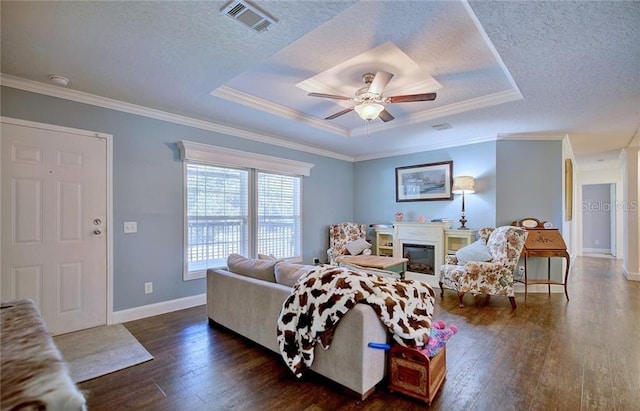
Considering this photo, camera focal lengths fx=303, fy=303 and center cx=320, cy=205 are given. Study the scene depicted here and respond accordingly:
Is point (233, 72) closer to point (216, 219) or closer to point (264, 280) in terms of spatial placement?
point (264, 280)

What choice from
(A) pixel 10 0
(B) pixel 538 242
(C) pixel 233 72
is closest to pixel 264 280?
(C) pixel 233 72

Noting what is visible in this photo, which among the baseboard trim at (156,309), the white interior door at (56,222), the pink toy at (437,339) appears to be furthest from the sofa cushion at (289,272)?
the white interior door at (56,222)

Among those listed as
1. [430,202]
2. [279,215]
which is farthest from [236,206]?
[430,202]

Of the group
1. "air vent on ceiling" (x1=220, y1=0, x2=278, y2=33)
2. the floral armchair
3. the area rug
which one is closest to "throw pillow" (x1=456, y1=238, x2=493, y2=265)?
the floral armchair

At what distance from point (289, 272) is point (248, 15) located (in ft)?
5.94

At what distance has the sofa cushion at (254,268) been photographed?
2.63 metres

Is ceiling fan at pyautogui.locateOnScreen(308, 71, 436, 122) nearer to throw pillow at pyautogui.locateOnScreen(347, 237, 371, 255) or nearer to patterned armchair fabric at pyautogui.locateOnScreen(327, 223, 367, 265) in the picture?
throw pillow at pyautogui.locateOnScreen(347, 237, 371, 255)

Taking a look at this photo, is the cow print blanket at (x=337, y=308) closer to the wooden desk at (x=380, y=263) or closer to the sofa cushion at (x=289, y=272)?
the sofa cushion at (x=289, y=272)

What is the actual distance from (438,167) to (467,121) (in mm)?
1381

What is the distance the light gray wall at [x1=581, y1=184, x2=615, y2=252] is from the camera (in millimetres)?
8422

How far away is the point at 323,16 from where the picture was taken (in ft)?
6.06

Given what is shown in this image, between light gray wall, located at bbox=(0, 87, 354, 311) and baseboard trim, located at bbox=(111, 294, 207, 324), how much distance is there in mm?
53

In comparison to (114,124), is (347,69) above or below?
above

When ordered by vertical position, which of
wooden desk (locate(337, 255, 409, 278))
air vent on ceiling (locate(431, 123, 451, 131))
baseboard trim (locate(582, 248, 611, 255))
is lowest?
baseboard trim (locate(582, 248, 611, 255))
